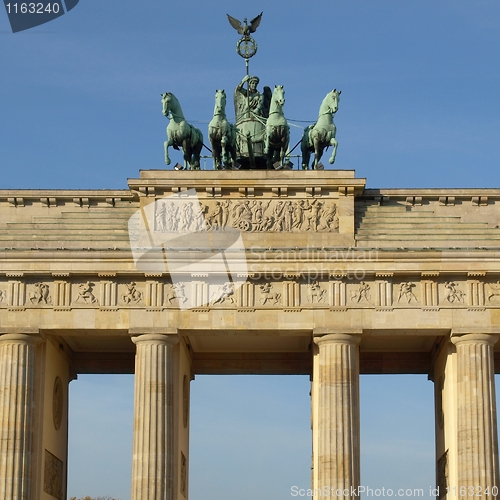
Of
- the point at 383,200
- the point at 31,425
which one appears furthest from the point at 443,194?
the point at 31,425

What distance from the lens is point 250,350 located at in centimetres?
5472

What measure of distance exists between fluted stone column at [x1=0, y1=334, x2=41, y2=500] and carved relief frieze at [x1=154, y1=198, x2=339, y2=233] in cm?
655

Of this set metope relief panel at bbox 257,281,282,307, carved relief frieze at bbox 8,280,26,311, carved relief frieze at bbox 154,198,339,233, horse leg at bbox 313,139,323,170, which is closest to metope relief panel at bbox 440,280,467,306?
carved relief frieze at bbox 154,198,339,233

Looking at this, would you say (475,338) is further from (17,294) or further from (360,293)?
(17,294)

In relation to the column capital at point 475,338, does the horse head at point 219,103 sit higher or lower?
higher

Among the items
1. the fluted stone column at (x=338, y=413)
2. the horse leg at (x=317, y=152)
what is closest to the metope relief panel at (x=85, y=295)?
the fluted stone column at (x=338, y=413)

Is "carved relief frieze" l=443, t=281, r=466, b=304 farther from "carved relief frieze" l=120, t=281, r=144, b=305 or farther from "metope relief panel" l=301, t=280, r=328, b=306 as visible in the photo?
"carved relief frieze" l=120, t=281, r=144, b=305

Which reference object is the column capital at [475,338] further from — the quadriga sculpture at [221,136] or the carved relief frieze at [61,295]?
the carved relief frieze at [61,295]

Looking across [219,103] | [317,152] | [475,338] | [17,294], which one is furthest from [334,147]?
[17,294]

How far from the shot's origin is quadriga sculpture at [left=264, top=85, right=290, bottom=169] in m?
51.7

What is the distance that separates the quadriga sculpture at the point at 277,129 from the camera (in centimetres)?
5166

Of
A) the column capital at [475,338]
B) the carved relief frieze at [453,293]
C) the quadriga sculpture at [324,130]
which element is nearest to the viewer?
the column capital at [475,338]

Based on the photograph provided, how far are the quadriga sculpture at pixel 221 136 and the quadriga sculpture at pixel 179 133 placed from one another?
81 centimetres

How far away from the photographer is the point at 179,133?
51.9 m
